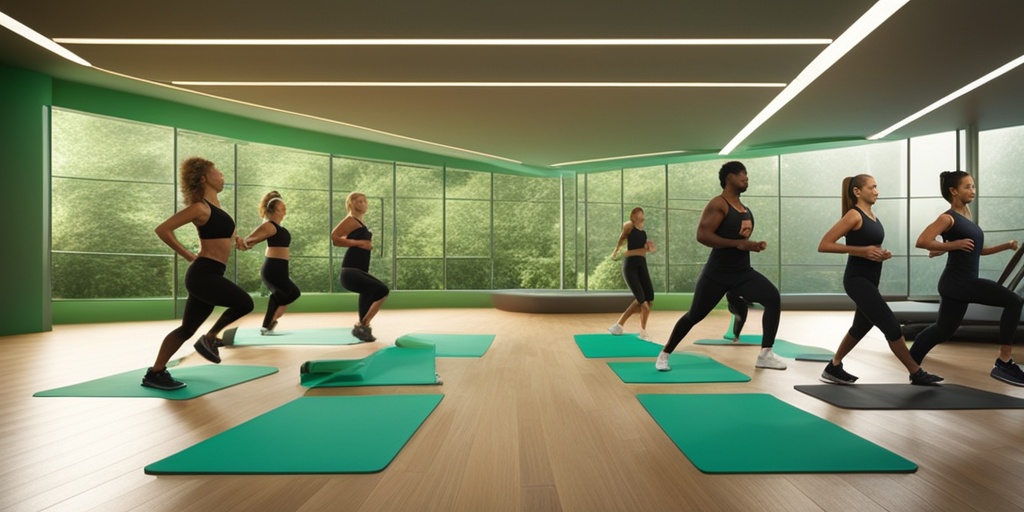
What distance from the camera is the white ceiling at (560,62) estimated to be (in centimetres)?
468

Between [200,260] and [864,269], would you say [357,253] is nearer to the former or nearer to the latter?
[200,260]

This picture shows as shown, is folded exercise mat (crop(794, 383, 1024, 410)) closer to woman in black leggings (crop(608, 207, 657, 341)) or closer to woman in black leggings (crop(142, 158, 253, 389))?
woman in black leggings (crop(608, 207, 657, 341))

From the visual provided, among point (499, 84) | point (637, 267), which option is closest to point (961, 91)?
point (637, 267)

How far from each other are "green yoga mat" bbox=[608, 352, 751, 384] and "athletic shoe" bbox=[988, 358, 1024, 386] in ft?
5.50

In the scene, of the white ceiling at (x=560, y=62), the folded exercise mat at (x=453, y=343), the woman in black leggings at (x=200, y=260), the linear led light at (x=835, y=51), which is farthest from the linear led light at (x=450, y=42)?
the folded exercise mat at (x=453, y=343)

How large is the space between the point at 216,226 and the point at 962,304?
16.2 feet

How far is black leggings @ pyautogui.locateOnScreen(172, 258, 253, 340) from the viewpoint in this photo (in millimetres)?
3674

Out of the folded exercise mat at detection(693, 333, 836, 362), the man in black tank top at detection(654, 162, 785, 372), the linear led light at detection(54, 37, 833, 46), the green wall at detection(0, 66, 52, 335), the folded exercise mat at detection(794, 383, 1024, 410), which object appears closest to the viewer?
the folded exercise mat at detection(794, 383, 1024, 410)

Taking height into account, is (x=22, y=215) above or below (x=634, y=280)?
above

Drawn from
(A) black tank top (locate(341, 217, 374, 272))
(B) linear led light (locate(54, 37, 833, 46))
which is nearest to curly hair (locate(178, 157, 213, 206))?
(B) linear led light (locate(54, 37, 833, 46))

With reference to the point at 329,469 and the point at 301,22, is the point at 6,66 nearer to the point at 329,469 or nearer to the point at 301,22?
the point at 301,22

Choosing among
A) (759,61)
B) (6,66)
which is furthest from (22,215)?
(759,61)

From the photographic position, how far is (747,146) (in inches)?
433

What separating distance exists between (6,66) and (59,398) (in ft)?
19.1
